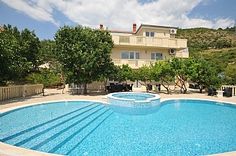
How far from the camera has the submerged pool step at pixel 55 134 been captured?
8.81 meters

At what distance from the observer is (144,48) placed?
34500 millimetres

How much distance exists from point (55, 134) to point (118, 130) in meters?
3.26

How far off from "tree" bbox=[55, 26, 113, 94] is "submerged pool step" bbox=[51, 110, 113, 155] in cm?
997

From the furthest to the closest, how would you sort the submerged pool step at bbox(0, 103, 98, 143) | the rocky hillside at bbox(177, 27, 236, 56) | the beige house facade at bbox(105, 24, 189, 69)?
the rocky hillside at bbox(177, 27, 236, 56) < the beige house facade at bbox(105, 24, 189, 69) < the submerged pool step at bbox(0, 103, 98, 143)

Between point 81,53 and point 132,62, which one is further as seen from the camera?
point 132,62

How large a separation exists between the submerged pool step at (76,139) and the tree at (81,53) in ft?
32.7

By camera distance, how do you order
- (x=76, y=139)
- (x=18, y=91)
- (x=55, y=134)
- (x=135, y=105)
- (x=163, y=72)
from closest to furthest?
→ (x=76, y=139)
(x=55, y=134)
(x=135, y=105)
(x=18, y=91)
(x=163, y=72)

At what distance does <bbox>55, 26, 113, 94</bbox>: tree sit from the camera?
77.2 ft

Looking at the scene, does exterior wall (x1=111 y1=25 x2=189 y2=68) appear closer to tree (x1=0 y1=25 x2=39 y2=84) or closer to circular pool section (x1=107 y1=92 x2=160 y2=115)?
tree (x1=0 y1=25 x2=39 y2=84)

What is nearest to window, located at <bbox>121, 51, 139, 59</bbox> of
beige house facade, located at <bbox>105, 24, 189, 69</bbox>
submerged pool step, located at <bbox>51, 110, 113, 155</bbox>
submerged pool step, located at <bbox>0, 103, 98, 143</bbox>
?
beige house facade, located at <bbox>105, 24, 189, 69</bbox>

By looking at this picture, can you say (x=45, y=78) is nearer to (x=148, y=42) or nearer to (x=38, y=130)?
(x=148, y=42)

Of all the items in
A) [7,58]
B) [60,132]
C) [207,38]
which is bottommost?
[60,132]

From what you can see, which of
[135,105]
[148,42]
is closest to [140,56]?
[148,42]

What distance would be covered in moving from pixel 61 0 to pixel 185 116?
2017cm
